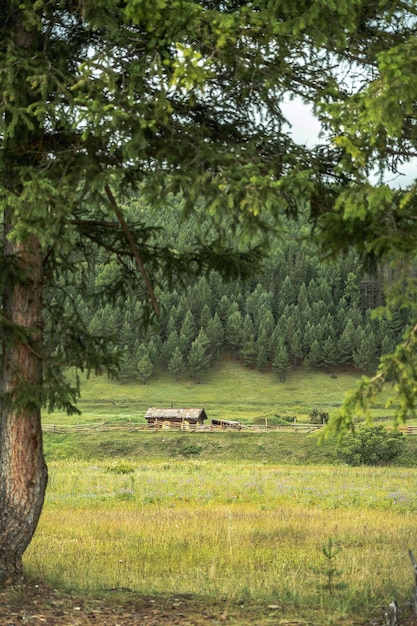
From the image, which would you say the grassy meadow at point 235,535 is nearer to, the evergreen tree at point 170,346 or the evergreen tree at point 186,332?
the evergreen tree at point 170,346

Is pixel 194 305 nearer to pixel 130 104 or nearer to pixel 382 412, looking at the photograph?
pixel 382 412

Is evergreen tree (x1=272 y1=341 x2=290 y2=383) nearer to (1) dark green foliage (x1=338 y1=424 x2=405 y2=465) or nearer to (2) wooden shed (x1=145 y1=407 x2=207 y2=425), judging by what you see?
(2) wooden shed (x1=145 y1=407 x2=207 y2=425)

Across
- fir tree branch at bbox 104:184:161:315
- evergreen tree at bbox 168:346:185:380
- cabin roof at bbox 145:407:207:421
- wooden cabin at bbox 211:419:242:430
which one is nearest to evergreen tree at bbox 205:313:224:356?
evergreen tree at bbox 168:346:185:380

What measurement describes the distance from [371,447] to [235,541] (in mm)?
27463

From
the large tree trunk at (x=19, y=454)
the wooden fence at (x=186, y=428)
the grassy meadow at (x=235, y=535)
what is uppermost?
the large tree trunk at (x=19, y=454)

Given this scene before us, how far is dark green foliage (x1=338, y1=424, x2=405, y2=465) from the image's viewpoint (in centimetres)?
3850

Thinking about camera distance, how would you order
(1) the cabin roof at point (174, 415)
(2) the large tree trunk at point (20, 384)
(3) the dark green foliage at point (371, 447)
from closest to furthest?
(2) the large tree trunk at point (20, 384) < (3) the dark green foliage at point (371, 447) < (1) the cabin roof at point (174, 415)

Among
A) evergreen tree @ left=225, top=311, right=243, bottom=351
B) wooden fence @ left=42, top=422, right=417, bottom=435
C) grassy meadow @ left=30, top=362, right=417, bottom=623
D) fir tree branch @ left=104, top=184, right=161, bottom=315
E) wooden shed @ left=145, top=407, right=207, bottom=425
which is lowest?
wooden fence @ left=42, top=422, right=417, bottom=435

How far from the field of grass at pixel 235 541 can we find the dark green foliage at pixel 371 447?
1519cm

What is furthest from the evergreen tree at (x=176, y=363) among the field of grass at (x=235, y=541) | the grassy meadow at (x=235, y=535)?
the field of grass at (x=235, y=541)

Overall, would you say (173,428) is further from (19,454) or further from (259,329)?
(259,329)

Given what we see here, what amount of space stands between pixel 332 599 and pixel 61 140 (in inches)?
251

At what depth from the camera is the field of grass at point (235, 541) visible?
9539 millimetres

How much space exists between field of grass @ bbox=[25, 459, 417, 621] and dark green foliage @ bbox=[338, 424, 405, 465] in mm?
15193
